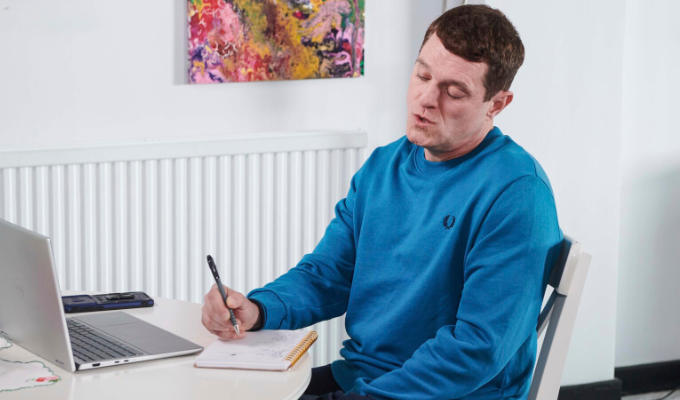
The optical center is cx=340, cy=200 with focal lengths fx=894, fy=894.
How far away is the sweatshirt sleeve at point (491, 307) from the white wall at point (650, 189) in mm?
1841

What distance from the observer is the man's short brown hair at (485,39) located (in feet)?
5.25

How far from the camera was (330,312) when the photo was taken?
1807 mm

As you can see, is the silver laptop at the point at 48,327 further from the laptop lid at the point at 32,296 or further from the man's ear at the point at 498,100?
the man's ear at the point at 498,100

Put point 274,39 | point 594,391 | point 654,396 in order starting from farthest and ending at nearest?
point 654,396, point 594,391, point 274,39

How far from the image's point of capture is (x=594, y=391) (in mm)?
3207

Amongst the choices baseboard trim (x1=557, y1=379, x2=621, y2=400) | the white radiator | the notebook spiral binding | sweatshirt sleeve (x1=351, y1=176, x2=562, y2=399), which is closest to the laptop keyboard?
the notebook spiral binding

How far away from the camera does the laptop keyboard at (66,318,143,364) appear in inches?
56.1

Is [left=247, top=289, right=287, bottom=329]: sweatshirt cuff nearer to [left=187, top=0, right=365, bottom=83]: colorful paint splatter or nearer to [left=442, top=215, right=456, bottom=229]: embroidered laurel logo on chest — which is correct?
[left=442, top=215, right=456, bottom=229]: embroidered laurel logo on chest

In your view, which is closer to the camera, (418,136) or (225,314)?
(225,314)

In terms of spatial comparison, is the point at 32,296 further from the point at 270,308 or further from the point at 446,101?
the point at 446,101

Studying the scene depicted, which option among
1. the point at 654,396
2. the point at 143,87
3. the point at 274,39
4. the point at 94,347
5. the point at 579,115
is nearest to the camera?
the point at 94,347

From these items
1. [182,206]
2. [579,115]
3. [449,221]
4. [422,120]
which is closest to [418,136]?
[422,120]

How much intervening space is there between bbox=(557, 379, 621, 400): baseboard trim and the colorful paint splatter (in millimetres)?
1344

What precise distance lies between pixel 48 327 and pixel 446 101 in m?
0.79
